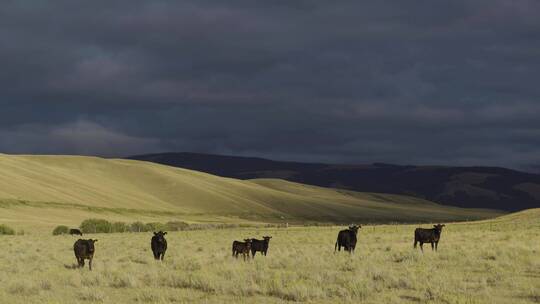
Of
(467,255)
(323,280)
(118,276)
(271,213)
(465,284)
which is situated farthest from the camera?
(271,213)

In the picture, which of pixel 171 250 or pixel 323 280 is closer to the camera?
pixel 323 280

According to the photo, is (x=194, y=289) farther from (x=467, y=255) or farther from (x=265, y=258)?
(x=467, y=255)

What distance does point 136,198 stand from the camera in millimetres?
127812

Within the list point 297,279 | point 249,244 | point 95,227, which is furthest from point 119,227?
point 297,279

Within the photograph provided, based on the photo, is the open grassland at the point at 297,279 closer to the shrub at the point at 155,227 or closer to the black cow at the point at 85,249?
the black cow at the point at 85,249

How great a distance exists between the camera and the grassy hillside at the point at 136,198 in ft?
317

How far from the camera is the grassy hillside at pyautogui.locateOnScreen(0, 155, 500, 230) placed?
9675 cm

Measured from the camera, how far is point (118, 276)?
2047cm

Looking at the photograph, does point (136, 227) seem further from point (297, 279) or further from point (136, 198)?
point (136, 198)

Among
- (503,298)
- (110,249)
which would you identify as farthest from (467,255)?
(110,249)

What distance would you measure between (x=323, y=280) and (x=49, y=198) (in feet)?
296

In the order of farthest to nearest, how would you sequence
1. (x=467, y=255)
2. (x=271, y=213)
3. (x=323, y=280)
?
1. (x=271, y=213)
2. (x=467, y=255)
3. (x=323, y=280)

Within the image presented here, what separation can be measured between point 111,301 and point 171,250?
59.6ft

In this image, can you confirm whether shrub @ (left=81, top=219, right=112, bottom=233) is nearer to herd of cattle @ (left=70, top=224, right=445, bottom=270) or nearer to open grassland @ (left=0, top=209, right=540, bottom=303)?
herd of cattle @ (left=70, top=224, right=445, bottom=270)
